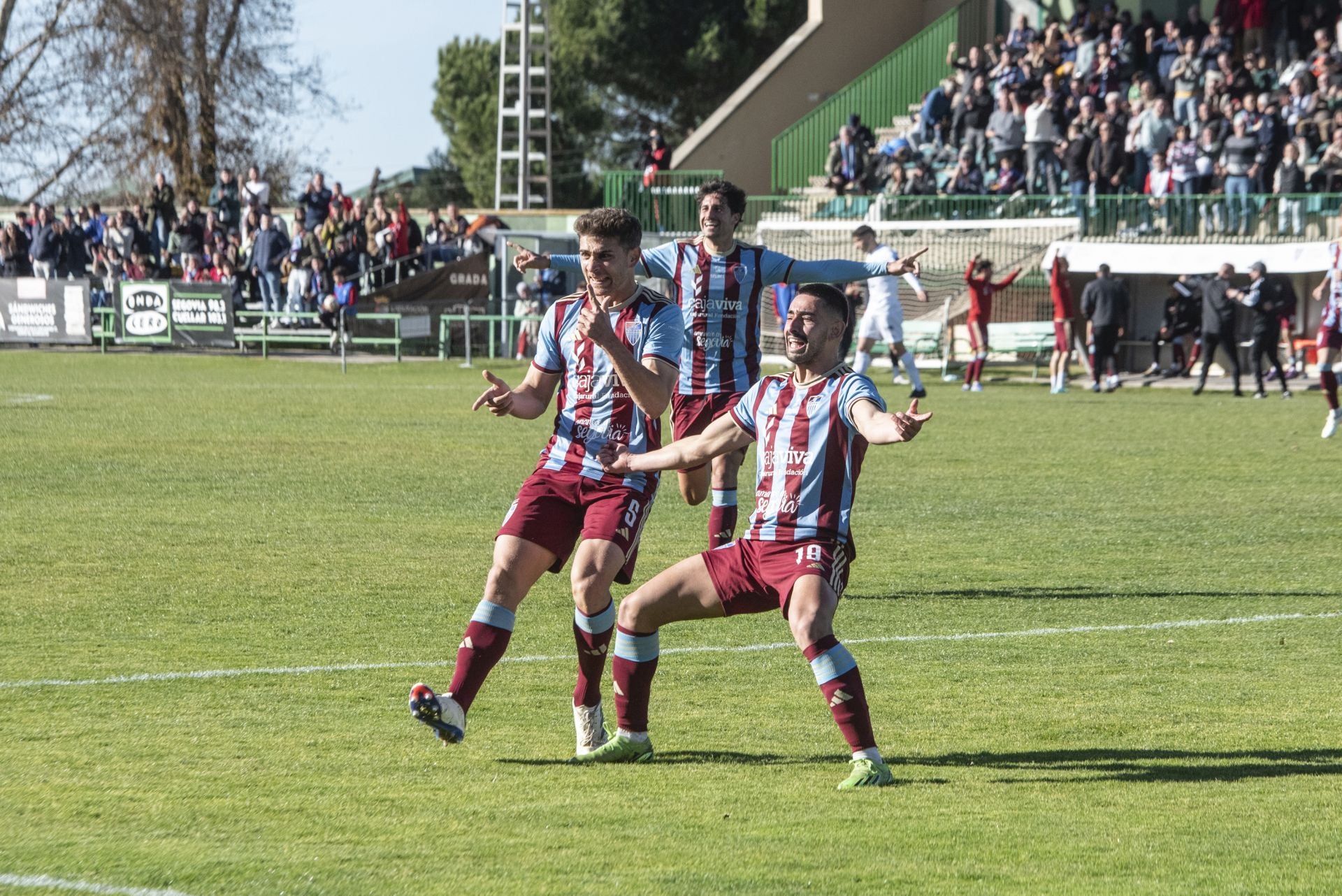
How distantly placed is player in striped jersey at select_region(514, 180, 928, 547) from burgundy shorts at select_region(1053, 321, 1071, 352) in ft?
56.0

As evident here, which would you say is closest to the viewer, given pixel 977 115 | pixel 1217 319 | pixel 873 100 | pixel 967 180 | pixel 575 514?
pixel 575 514

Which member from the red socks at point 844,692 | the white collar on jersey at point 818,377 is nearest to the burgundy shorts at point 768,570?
the red socks at point 844,692

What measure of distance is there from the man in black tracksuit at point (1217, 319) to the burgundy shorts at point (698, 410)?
18.0 m

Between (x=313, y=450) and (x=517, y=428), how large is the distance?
340 cm

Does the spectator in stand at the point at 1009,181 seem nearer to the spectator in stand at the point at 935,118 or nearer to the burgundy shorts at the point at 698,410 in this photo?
the spectator in stand at the point at 935,118

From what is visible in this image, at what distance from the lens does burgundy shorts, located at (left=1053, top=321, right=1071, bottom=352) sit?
26.7m

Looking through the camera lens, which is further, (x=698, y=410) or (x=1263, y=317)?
(x=1263, y=317)

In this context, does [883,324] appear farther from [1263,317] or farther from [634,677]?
[634,677]

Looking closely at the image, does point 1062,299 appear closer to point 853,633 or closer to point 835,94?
point 835,94

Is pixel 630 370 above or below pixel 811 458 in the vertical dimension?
above

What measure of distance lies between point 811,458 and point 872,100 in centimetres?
3490

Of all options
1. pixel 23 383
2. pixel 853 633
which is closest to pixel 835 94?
pixel 23 383

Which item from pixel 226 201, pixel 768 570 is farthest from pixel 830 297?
pixel 226 201

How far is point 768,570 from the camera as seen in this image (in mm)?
5910
